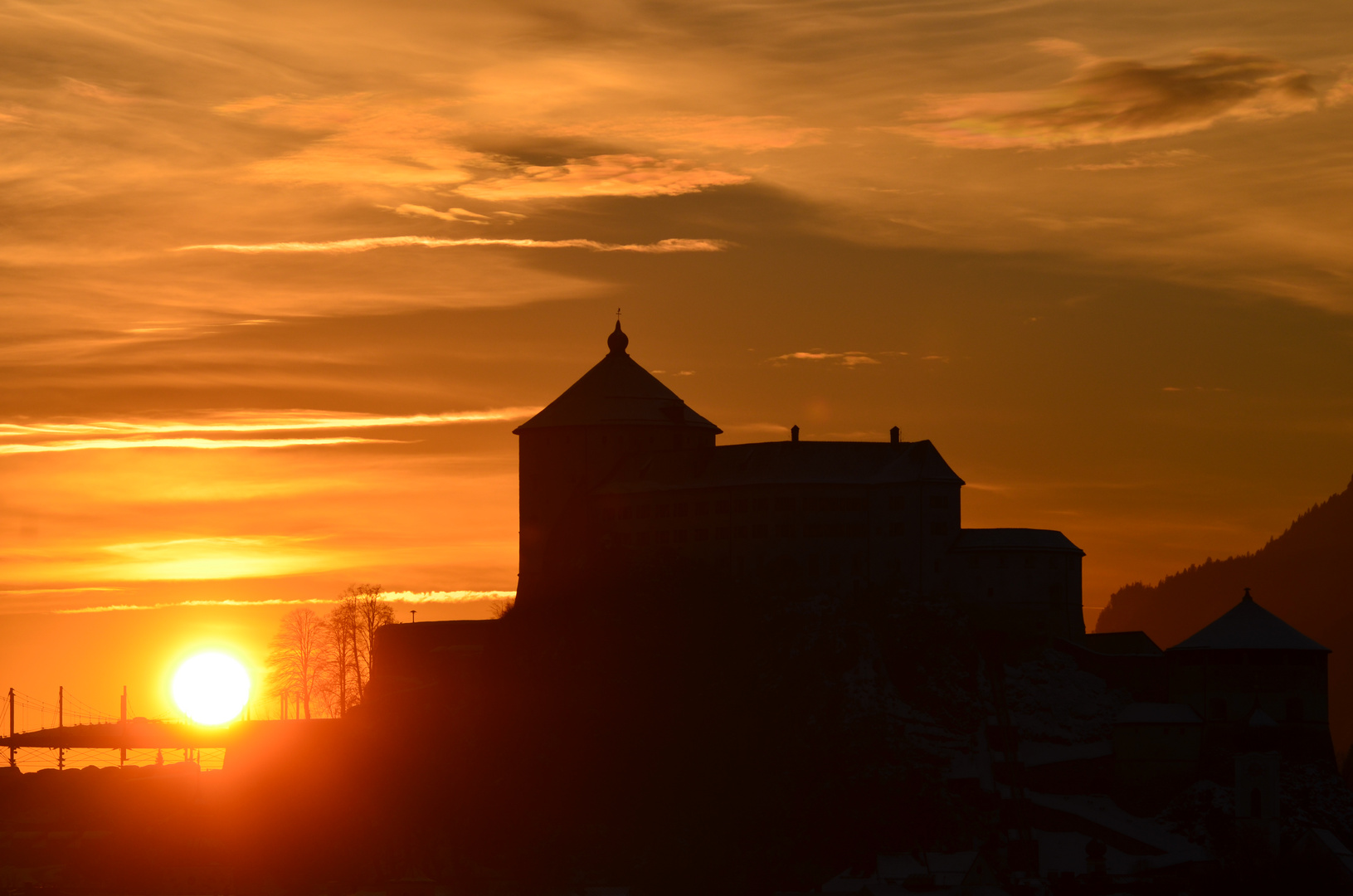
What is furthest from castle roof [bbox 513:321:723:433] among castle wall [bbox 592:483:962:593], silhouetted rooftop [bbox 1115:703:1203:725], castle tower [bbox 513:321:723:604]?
silhouetted rooftop [bbox 1115:703:1203:725]

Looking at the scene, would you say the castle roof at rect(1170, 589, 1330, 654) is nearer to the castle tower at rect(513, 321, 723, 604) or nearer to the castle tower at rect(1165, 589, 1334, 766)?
the castle tower at rect(1165, 589, 1334, 766)

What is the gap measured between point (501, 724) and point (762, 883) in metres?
18.0

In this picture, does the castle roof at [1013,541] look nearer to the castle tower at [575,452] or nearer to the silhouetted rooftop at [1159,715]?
the silhouetted rooftop at [1159,715]

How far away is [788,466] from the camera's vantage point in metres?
102

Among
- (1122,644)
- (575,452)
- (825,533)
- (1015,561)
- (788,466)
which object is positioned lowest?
(1122,644)

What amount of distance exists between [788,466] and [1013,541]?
12699 millimetres

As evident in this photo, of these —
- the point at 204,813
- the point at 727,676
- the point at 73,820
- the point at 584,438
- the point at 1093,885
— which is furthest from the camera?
the point at 73,820

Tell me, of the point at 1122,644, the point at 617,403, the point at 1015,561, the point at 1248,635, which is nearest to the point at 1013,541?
the point at 1015,561

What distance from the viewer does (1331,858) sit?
87.5 meters

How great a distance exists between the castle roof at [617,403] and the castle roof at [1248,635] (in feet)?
104

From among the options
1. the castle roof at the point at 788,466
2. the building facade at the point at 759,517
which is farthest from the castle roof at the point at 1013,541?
the castle roof at the point at 788,466

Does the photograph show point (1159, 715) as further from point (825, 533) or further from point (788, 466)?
point (788, 466)

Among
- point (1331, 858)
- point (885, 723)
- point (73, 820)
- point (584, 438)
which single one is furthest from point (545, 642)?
point (73, 820)

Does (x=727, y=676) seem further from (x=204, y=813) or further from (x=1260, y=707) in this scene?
(x=204, y=813)
